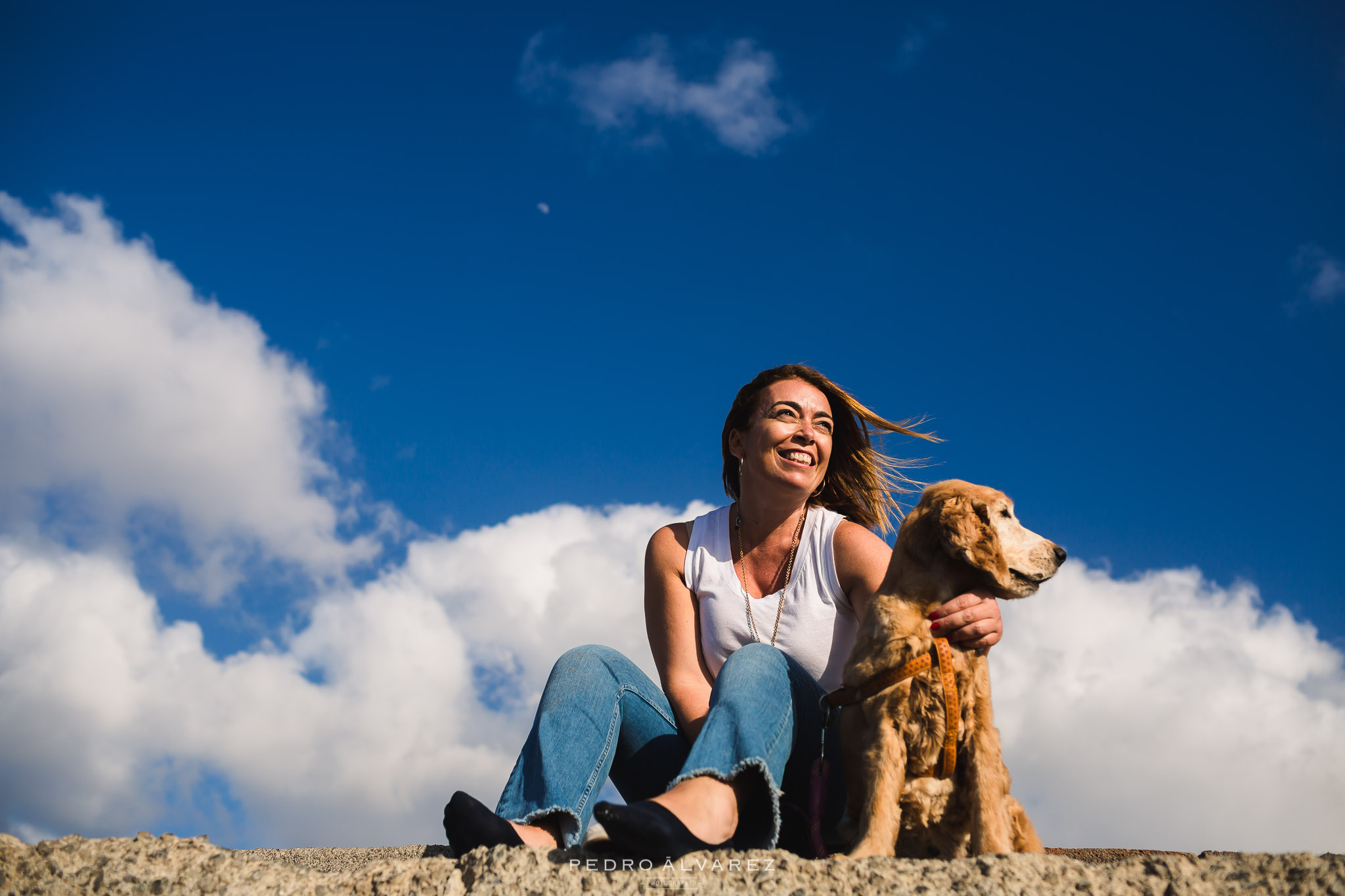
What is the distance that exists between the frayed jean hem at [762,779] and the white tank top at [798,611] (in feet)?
3.45

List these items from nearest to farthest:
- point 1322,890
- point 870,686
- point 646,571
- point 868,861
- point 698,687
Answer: point 1322,890 → point 868,861 → point 870,686 → point 698,687 → point 646,571

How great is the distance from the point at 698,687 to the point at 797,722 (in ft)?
2.10

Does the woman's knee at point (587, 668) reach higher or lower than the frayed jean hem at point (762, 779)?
higher

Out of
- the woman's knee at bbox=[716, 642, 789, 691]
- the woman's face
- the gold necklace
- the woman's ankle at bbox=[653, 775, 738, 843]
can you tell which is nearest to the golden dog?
the woman's knee at bbox=[716, 642, 789, 691]

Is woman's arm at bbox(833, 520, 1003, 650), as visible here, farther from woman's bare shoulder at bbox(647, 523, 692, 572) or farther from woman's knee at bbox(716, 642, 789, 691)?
woman's bare shoulder at bbox(647, 523, 692, 572)

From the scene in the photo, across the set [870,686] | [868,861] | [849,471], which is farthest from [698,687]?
[849,471]

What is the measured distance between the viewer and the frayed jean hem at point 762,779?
2.97 m

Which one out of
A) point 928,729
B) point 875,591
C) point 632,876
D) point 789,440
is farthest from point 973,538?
point 632,876

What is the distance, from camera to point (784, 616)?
13.7 feet

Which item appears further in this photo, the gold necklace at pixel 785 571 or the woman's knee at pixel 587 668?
the gold necklace at pixel 785 571

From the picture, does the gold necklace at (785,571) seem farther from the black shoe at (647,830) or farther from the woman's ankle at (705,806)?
the black shoe at (647,830)

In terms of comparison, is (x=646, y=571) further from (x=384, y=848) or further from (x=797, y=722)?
(x=384, y=848)

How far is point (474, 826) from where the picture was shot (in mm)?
A: 2895

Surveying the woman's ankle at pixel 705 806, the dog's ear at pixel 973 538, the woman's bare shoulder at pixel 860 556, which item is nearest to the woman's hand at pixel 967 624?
the dog's ear at pixel 973 538
